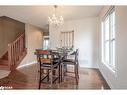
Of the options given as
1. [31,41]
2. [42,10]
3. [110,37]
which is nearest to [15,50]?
[31,41]

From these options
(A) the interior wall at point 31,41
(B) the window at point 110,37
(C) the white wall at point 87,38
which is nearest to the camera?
(B) the window at point 110,37

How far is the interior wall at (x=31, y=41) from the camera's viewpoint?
726cm

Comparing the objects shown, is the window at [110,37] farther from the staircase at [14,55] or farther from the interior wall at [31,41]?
the interior wall at [31,41]

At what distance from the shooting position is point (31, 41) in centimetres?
780

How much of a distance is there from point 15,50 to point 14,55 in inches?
9.7

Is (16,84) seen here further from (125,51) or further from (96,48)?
(96,48)

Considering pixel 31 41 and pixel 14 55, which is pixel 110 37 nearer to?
pixel 14 55

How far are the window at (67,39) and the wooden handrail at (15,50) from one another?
2161mm

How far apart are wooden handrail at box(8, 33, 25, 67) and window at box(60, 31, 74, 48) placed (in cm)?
216

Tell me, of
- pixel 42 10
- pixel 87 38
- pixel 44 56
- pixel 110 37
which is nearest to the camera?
pixel 44 56

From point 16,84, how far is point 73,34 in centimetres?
392

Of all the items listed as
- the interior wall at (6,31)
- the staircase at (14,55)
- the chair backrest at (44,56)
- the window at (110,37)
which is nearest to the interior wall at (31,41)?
the staircase at (14,55)

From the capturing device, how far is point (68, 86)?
11.7 ft
